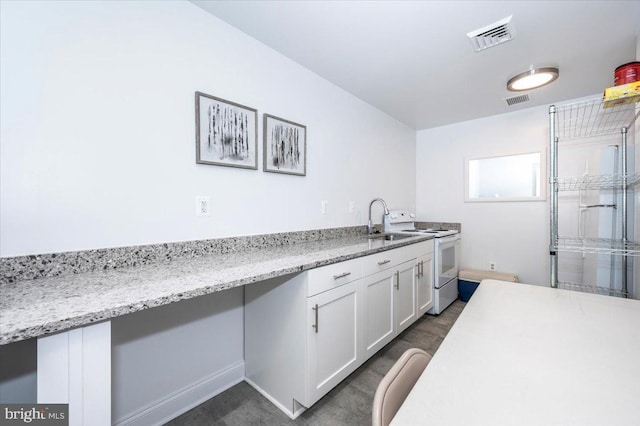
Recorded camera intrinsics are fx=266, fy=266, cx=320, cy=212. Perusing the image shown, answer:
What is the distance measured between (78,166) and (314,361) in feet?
4.64

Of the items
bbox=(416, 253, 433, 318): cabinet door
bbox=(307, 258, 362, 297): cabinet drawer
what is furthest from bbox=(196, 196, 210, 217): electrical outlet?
bbox=(416, 253, 433, 318): cabinet door

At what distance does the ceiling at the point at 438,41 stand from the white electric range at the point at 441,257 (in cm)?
134

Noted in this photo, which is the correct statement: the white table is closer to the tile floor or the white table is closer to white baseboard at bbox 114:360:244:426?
the tile floor

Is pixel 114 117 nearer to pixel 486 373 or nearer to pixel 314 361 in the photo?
pixel 314 361

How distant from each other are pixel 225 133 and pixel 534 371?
1659mm

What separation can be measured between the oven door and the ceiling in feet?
5.02

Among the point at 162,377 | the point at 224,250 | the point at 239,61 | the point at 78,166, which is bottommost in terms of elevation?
the point at 162,377

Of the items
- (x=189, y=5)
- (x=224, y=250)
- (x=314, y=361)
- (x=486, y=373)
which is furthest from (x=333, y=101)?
(x=486, y=373)

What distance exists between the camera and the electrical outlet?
4.89 ft

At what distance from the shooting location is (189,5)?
4.77 ft

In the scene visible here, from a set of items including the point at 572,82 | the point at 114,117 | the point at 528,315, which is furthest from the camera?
the point at 572,82

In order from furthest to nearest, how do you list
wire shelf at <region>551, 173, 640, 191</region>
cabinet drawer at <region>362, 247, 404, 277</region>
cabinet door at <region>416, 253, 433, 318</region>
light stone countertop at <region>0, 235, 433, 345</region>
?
1. cabinet door at <region>416, 253, 433, 318</region>
2. wire shelf at <region>551, 173, 640, 191</region>
3. cabinet drawer at <region>362, 247, 404, 277</region>
4. light stone countertop at <region>0, 235, 433, 345</region>

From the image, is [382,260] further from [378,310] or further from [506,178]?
[506,178]

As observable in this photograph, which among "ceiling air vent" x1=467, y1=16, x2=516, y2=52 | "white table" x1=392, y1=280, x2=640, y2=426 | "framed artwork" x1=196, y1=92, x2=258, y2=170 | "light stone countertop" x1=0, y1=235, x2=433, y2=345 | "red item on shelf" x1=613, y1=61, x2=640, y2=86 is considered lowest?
"white table" x1=392, y1=280, x2=640, y2=426
